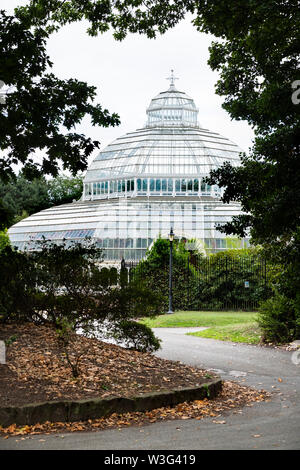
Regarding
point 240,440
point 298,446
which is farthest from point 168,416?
point 298,446

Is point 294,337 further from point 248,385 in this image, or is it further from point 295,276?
point 248,385

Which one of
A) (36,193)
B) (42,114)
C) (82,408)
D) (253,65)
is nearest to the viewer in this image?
(82,408)

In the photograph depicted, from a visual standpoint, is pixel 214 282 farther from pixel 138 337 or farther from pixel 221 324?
pixel 138 337

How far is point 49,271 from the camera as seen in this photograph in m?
9.91

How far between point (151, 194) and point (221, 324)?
32.8 m

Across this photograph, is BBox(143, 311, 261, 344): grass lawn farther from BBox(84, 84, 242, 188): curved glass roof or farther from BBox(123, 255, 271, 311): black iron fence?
BBox(84, 84, 242, 188): curved glass roof

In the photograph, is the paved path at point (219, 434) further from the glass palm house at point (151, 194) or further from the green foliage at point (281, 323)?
the glass palm house at point (151, 194)

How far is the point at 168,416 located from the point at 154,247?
65.8ft

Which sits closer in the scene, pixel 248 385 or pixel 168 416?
pixel 168 416

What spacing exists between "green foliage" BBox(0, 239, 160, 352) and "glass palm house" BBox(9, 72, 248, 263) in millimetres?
28346

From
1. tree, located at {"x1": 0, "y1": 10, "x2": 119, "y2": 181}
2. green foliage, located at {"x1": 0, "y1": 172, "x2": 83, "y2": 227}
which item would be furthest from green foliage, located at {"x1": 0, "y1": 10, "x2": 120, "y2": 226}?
green foliage, located at {"x1": 0, "y1": 172, "x2": 83, "y2": 227}

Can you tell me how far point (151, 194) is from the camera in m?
52.4

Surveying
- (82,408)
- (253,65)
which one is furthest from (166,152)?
(82,408)

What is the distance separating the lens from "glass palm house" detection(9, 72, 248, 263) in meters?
45.5
